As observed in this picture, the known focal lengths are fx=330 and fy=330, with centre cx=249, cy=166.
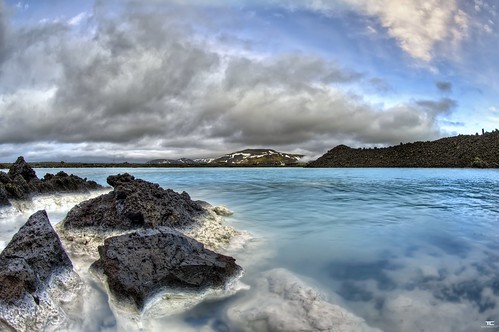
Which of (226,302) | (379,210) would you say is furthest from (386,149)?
(226,302)

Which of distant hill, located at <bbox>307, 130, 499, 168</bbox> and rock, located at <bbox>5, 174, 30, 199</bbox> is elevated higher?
distant hill, located at <bbox>307, 130, 499, 168</bbox>

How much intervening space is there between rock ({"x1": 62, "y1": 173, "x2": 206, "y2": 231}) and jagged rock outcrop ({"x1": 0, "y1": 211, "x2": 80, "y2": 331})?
104 inches

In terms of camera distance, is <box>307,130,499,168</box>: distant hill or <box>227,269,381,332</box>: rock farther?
<box>307,130,499,168</box>: distant hill

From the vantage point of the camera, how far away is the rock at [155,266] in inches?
206

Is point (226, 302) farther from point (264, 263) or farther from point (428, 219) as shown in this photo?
point (428, 219)

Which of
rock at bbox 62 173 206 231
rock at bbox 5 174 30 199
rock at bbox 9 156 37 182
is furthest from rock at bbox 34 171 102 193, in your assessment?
rock at bbox 62 173 206 231

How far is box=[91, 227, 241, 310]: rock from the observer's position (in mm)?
5234

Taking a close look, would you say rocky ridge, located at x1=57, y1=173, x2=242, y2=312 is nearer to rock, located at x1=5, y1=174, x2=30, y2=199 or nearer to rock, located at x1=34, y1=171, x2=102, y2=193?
rock, located at x1=5, y1=174, x2=30, y2=199

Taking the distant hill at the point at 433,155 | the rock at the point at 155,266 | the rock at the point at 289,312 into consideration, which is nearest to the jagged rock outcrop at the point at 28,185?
the rock at the point at 155,266

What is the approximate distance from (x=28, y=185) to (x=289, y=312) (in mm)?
18158

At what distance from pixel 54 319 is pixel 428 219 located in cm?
1342

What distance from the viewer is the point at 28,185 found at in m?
18.0

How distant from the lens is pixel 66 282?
5590mm

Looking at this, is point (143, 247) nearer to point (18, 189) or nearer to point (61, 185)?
point (18, 189)
